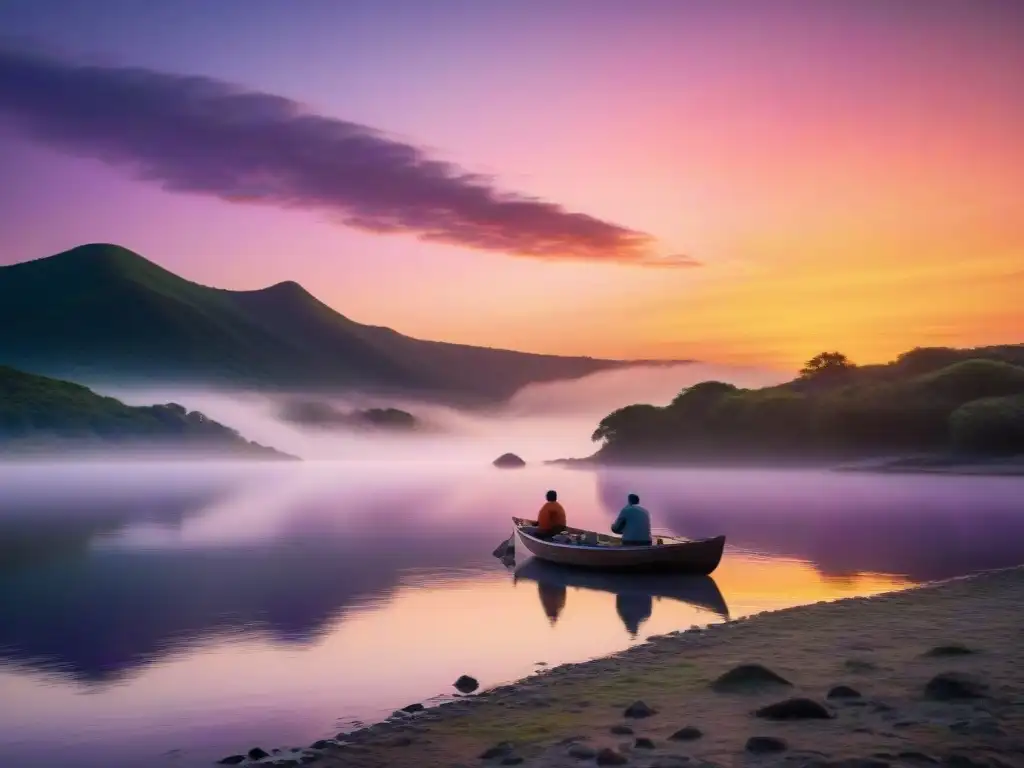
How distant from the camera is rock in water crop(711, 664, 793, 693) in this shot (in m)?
15.1

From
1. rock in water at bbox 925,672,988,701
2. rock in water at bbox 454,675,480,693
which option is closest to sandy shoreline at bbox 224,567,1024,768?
rock in water at bbox 925,672,988,701

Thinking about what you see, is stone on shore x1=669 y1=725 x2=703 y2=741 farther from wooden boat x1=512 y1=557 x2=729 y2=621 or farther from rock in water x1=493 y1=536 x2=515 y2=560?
rock in water x1=493 y1=536 x2=515 y2=560

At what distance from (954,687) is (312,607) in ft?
65.9

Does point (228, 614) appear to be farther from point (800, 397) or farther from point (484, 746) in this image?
point (800, 397)

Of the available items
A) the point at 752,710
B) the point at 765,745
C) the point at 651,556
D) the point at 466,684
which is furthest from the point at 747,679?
the point at 651,556

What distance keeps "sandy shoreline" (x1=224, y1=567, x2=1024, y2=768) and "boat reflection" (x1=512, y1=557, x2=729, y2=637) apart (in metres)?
6.70

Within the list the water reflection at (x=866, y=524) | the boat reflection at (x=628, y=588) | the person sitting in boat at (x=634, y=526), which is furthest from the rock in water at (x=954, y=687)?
the water reflection at (x=866, y=524)

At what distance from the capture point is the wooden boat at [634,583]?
98.4 ft

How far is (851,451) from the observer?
17875 centimetres

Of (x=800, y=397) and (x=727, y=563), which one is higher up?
(x=800, y=397)

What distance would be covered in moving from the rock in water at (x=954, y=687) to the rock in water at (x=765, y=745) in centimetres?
336

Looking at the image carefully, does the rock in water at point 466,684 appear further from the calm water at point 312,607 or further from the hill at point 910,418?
the hill at point 910,418

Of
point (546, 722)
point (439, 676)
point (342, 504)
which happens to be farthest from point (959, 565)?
point (342, 504)

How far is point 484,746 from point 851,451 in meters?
178
